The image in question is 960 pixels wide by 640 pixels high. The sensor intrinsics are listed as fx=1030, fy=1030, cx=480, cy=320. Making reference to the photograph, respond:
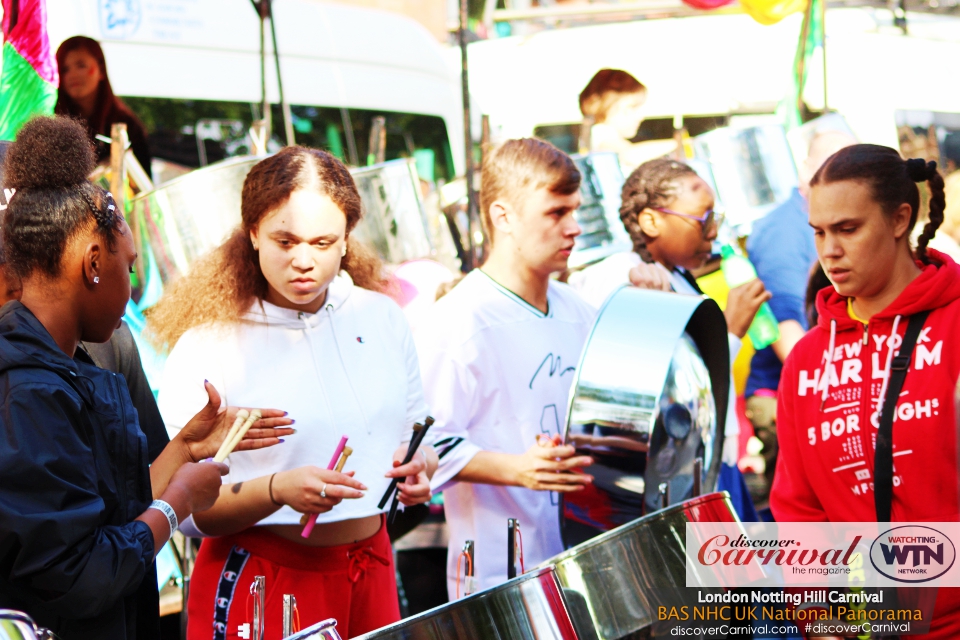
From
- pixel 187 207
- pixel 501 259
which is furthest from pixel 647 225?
pixel 187 207

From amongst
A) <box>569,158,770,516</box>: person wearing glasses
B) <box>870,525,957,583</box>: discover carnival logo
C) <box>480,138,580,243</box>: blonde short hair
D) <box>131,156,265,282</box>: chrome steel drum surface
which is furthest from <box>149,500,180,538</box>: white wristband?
<box>569,158,770,516</box>: person wearing glasses

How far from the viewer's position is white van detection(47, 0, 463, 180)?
4684 millimetres

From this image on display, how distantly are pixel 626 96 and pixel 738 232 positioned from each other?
0.78 metres

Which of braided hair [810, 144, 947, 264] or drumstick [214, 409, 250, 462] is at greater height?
braided hair [810, 144, 947, 264]

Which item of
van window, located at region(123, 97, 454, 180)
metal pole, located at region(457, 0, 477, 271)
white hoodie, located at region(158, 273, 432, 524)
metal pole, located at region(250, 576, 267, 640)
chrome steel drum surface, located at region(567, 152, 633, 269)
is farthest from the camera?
van window, located at region(123, 97, 454, 180)

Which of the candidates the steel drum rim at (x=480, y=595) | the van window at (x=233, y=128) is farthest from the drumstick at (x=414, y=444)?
the van window at (x=233, y=128)

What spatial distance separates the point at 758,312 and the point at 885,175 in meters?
1.21

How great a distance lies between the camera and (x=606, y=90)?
4.40m

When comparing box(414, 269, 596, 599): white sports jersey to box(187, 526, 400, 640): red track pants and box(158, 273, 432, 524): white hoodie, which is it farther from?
box(187, 526, 400, 640): red track pants

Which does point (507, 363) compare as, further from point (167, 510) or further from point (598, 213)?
point (598, 213)

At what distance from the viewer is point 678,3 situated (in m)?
7.00

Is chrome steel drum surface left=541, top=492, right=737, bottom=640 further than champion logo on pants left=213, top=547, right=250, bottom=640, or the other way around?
champion logo on pants left=213, top=547, right=250, bottom=640

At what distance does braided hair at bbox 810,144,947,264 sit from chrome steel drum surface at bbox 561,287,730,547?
14.2 inches

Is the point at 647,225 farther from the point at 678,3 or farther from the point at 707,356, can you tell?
the point at 678,3
